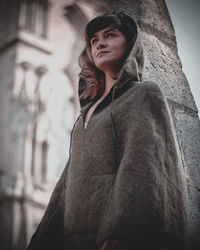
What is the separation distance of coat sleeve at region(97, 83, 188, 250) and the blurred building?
496 inches

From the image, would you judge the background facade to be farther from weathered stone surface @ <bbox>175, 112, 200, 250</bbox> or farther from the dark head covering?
the dark head covering

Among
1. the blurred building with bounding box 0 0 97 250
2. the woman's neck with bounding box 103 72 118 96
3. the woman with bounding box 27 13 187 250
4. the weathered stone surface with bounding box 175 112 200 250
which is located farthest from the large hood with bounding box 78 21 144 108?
the blurred building with bounding box 0 0 97 250

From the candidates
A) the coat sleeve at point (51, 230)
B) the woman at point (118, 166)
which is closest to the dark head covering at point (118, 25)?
the woman at point (118, 166)

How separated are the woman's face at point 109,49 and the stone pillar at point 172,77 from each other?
0.99 feet

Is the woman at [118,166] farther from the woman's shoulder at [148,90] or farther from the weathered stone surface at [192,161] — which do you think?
the weathered stone surface at [192,161]

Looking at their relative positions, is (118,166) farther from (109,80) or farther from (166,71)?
(166,71)

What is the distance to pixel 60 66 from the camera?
1803cm

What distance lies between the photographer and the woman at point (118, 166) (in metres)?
1.43

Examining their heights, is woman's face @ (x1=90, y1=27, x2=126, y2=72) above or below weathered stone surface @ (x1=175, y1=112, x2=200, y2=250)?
above

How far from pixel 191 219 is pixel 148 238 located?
1.94 feet

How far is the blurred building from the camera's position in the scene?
14414mm

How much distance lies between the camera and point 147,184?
4.82ft

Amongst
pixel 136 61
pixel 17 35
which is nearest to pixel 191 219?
pixel 136 61

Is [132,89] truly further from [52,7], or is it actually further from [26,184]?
A: [52,7]
